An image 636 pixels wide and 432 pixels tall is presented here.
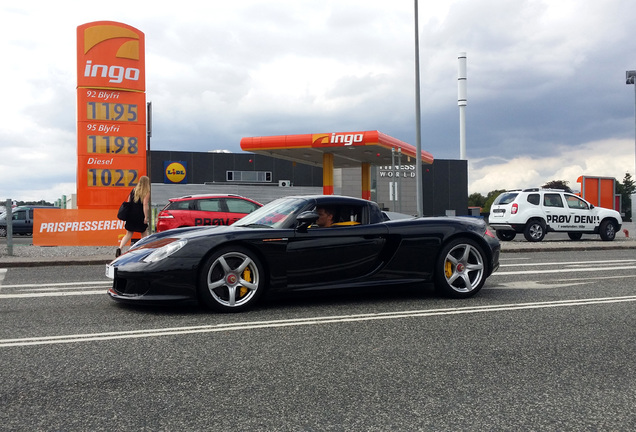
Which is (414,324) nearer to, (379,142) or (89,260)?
(89,260)

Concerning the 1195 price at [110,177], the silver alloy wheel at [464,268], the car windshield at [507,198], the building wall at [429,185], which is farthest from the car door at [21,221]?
the building wall at [429,185]

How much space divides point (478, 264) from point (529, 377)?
3217 mm

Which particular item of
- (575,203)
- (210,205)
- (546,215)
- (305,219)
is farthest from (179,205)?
(575,203)

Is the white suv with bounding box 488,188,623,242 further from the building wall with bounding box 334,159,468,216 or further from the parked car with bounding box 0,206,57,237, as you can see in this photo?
the building wall with bounding box 334,159,468,216

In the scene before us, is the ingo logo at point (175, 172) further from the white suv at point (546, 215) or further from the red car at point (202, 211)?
the white suv at point (546, 215)

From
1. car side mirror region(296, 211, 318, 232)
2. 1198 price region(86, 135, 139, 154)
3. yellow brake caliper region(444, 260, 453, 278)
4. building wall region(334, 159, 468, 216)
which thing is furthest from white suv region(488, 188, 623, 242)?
building wall region(334, 159, 468, 216)

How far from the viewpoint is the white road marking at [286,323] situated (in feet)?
14.4

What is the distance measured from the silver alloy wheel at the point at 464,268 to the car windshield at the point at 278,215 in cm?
177

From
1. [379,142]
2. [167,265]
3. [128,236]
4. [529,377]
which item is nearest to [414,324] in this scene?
[529,377]

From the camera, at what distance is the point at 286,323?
16.4ft

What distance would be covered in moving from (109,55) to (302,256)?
15.6 metres

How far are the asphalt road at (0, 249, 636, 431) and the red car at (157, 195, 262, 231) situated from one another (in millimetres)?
9031

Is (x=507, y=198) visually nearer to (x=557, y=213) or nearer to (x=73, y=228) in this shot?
(x=557, y=213)

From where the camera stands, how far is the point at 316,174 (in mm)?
51844
